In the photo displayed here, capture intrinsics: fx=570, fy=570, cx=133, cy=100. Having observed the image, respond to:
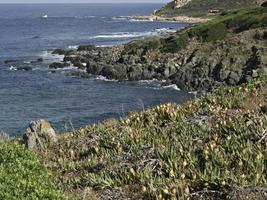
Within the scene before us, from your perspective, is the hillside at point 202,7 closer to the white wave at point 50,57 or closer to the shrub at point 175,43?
the white wave at point 50,57

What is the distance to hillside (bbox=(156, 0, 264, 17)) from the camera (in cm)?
16412

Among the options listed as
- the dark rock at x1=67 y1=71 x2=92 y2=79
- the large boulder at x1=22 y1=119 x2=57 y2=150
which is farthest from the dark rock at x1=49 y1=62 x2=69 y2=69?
the large boulder at x1=22 y1=119 x2=57 y2=150

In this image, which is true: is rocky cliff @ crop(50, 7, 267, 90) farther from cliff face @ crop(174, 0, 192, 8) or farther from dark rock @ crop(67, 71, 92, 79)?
cliff face @ crop(174, 0, 192, 8)

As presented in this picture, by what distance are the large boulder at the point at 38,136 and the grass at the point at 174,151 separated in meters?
0.30

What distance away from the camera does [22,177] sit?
799 cm

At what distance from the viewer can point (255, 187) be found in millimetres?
7117

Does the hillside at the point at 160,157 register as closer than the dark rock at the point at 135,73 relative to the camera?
Yes

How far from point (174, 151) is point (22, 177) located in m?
2.39

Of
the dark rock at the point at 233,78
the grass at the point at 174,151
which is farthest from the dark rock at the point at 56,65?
the grass at the point at 174,151

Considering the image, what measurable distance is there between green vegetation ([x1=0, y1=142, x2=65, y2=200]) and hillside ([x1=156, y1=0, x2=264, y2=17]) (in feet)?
502

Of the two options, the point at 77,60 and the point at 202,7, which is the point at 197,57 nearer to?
the point at 77,60

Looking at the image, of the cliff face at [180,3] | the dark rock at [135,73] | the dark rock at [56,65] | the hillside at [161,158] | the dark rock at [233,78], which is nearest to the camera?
the hillside at [161,158]

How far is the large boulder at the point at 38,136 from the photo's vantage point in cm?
1162

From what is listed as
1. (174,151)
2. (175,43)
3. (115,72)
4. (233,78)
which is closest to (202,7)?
(175,43)
